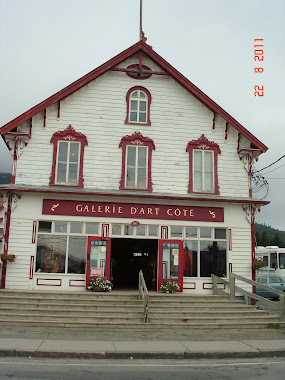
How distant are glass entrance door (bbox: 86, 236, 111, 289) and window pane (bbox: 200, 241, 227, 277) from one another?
3.92m

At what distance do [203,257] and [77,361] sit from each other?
29.4ft

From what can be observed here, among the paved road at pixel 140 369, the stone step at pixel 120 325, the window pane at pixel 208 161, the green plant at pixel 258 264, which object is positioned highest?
the window pane at pixel 208 161

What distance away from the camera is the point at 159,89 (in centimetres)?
1869

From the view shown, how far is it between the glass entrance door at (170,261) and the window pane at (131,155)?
354 centimetres

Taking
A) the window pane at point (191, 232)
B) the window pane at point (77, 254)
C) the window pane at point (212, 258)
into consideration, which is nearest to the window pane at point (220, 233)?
the window pane at point (212, 258)

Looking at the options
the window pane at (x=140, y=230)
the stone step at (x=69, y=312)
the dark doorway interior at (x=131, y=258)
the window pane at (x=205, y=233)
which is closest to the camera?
the stone step at (x=69, y=312)

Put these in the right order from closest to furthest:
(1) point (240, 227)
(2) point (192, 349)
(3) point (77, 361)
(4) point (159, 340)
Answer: (3) point (77, 361), (2) point (192, 349), (4) point (159, 340), (1) point (240, 227)

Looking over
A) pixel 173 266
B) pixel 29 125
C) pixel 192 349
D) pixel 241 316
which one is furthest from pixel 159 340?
pixel 29 125

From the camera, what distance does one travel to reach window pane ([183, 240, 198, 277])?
56.9ft

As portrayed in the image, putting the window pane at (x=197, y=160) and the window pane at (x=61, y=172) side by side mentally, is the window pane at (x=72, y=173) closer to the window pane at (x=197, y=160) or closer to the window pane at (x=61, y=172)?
the window pane at (x=61, y=172)

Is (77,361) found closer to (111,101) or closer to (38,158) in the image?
(38,158)

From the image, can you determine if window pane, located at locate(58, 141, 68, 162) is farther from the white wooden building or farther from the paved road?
the paved road

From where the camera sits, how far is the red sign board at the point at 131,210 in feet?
55.2

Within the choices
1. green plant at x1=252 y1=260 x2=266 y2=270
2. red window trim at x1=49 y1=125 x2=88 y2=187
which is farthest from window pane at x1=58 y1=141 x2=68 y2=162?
green plant at x1=252 y1=260 x2=266 y2=270
